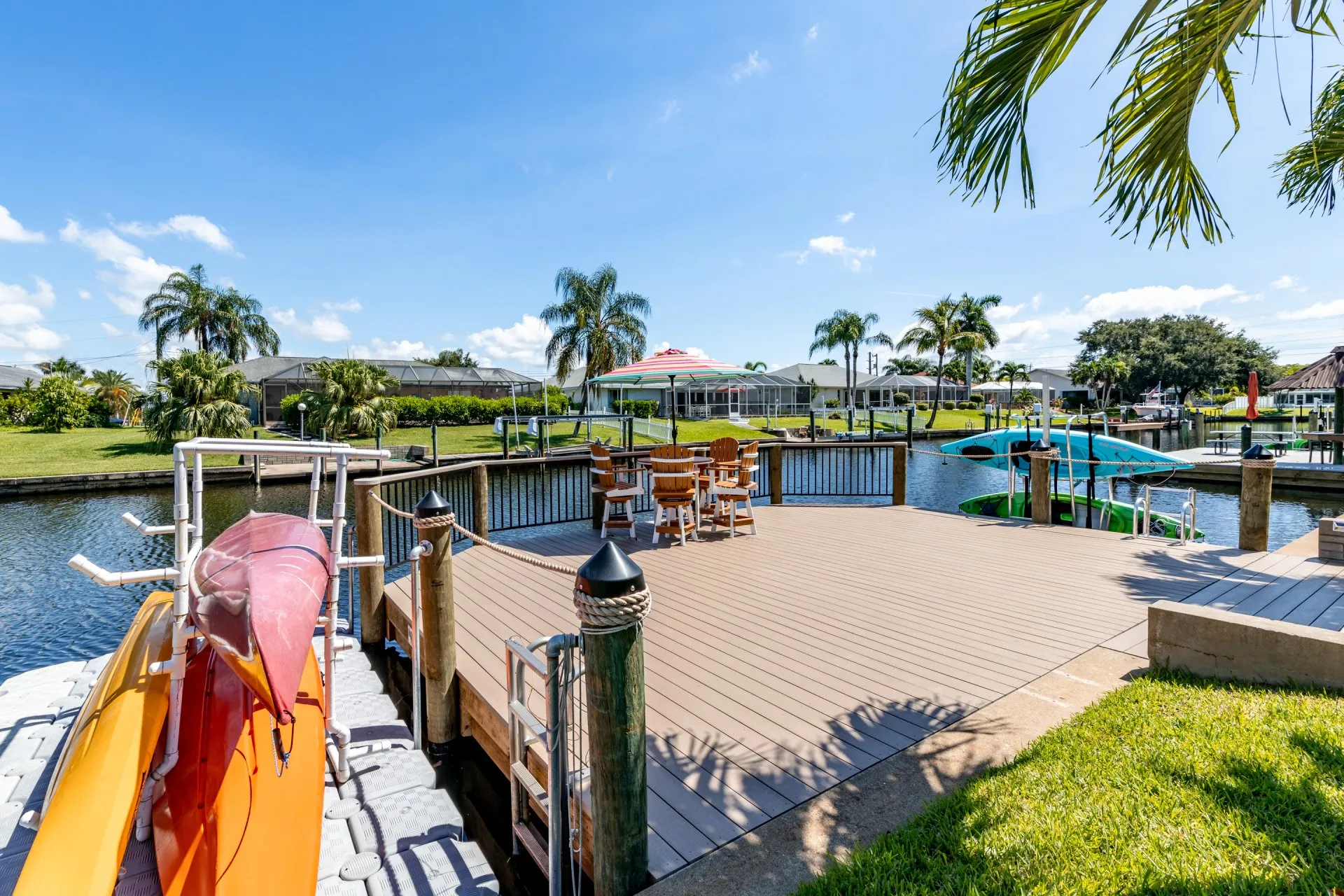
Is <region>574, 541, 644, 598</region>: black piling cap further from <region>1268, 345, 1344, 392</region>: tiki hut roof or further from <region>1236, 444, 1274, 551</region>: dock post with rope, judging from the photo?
<region>1268, 345, 1344, 392</region>: tiki hut roof

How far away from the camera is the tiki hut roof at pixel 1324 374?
16.9 m

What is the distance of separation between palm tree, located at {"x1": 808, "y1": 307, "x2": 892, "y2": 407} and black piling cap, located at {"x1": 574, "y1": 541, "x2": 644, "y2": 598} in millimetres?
41260

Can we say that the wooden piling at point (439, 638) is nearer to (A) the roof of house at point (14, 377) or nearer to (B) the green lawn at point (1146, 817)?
(B) the green lawn at point (1146, 817)

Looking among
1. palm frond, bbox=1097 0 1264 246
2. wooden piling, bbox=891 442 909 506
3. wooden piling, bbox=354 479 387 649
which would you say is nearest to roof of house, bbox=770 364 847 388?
wooden piling, bbox=891 442 909 506

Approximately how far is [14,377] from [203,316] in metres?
22.2

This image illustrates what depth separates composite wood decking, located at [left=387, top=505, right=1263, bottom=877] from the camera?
2.54 metres

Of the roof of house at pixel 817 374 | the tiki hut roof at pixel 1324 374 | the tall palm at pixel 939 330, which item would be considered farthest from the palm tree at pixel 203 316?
the tiki hut roof at pixel 1324 374

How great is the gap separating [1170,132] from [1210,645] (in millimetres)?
2541

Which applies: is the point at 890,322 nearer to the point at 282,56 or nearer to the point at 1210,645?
the point at 282,56

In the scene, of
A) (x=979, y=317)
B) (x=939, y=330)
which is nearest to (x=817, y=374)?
(x=939, y=330)

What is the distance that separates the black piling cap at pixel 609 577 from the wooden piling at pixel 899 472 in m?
7.09

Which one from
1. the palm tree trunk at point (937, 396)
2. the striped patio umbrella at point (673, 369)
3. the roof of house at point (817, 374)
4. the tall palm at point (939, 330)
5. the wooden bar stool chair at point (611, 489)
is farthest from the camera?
the roof of house at point (817, 374)

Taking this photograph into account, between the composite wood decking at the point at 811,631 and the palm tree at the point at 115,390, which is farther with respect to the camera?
the palm tree at the point at 115,390

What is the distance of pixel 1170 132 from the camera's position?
9.21 ft
